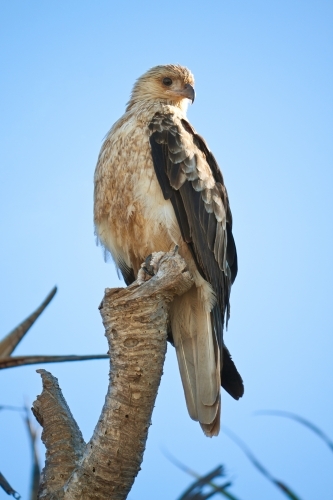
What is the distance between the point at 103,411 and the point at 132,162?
2424 millimetres

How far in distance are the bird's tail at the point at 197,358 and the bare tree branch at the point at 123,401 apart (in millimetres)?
928

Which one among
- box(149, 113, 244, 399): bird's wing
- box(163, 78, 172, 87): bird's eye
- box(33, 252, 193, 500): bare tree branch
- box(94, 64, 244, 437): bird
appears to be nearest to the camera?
box(33, 252, 193, 500): bare tree branch

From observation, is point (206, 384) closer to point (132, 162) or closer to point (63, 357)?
point (132, 162)

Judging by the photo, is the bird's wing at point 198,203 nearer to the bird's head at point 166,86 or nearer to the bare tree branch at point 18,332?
the bird's head at point 166,86

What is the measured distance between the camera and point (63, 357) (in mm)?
2203

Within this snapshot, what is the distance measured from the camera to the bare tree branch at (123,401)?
4582 mm

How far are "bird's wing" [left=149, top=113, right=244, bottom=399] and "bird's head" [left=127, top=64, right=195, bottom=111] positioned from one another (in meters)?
0.94

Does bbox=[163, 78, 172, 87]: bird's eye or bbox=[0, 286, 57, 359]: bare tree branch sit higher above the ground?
bbox=[163, 78, 172, 87]: bird's eye

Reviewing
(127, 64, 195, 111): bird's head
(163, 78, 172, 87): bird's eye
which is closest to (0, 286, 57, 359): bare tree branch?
(127, 64, 195, 111): bird's head

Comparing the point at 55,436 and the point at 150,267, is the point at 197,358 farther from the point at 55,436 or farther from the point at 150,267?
the point at 55,436

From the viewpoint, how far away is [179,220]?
20.4ft

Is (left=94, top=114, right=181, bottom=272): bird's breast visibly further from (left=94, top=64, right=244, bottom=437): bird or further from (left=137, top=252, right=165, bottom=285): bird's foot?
(left=137, top=252, right=165, bottom=285): bird's foot

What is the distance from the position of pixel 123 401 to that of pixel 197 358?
137 centimetres

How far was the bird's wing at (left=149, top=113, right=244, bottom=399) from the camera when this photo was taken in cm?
619
